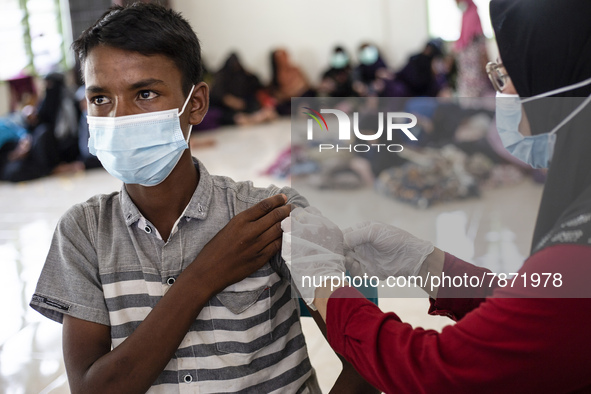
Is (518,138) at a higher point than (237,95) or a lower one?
higher

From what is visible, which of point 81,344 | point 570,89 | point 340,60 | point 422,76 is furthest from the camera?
point 340,60

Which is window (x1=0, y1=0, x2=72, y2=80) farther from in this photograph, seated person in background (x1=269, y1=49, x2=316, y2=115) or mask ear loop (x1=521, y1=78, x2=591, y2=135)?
mask ear loop (x1=521, y1=78, x2=591, y2=135)

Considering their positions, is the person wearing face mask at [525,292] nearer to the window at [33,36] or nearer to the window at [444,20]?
the window at [444,20]

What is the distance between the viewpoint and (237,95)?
10648mm

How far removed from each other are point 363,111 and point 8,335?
2292 millimetres

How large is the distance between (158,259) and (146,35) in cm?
53

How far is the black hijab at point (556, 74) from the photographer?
0.99 m

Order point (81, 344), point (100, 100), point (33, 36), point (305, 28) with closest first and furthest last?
1. point (81, 344)
2. point (100, 100)
3. point (33, 36)
4. point (305, 28)

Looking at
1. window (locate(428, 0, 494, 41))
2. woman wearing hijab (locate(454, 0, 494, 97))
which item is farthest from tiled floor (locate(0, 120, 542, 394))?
window (locate(428, 0, 494, 41))

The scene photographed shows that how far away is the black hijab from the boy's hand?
0.57m

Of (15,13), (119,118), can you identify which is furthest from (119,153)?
(15,13)

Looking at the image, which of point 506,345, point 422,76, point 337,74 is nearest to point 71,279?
point 506,345

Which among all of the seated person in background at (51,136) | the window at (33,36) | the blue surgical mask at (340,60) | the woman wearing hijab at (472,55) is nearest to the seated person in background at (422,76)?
the blue surgical mask at (340,60)

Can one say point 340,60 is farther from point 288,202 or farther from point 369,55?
point 288,202
